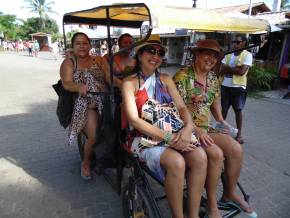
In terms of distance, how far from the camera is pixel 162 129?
250 centimetres

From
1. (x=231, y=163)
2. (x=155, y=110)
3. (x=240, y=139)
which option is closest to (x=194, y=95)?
(x=155, y=110)

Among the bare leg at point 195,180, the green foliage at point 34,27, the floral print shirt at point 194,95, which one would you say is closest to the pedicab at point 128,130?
the bare leg at point 195,180

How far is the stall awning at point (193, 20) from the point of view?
2094mm

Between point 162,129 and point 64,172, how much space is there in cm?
199

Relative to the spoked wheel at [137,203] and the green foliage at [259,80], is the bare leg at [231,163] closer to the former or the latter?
the spoked wheel at [137,203]

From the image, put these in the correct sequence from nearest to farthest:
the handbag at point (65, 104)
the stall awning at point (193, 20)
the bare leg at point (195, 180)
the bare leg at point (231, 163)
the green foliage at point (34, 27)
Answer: the stall awning at point (193, 20)
the bare leg at point (195, 180)
the bare leg at point (231, 163)
the handbag at point (65, 104)
the green foliage at point (34, 27)

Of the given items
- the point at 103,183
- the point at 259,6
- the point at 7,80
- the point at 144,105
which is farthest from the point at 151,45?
the point at 259,6

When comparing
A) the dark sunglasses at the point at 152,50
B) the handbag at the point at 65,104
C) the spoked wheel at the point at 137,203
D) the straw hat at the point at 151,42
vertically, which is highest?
the straw hat at the point at 151,42

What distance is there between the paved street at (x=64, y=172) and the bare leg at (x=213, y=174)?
2.65 feet

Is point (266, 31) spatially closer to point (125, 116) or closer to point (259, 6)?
point (125, 116)

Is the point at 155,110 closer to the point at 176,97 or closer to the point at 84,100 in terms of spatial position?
the point at 176,97

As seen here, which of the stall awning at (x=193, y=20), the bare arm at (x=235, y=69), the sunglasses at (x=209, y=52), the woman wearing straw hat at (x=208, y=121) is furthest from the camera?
the bare arm at (x=235, y=69)

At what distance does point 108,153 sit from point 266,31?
217 cm

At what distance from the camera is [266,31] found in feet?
10.3
